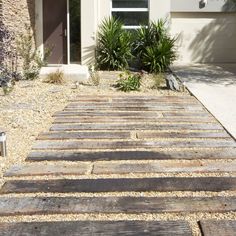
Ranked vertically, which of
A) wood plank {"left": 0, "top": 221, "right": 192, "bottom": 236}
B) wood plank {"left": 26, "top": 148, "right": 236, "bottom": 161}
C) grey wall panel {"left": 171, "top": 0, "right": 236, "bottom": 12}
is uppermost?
grey wall panel {"left": 171, "top": 0, "right": 236, "bottom": 12}

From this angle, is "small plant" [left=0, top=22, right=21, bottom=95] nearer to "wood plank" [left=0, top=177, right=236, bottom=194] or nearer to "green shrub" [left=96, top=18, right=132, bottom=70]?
"green shrub" [left=96, top=18, right=132, bottom=70]

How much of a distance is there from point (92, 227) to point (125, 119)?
434cm

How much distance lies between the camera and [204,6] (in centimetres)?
1744

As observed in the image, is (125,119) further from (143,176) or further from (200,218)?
(200,218)

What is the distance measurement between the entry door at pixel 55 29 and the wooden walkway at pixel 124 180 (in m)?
8.29

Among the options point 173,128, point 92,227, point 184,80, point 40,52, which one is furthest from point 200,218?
point 40,52

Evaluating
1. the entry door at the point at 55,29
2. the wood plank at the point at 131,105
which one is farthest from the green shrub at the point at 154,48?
the wood plank at the point at 131,105

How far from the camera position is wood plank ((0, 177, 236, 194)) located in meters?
4.67

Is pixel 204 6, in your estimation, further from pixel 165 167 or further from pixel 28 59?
pixel 165 167

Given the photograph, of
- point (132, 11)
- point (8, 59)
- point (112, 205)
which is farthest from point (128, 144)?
point (132, 11)

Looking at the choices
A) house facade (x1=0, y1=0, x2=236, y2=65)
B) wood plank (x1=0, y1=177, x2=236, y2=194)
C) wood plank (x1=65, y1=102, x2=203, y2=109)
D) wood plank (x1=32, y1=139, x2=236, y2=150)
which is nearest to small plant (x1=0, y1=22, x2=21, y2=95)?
house facade (x1=0, y1=0, x2=236, y2=65)

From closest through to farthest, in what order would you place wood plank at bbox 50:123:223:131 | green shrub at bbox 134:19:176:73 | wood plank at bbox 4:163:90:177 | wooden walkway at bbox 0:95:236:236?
wooden walkway at bbox 0:95:236:236 → wood plank at bbox 4:163:90:177 → wood plank at bbox 50:123:223:131 → green shrub at bbox 134:19:176:73

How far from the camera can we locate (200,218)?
13.2ft

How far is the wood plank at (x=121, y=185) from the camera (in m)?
4.67
